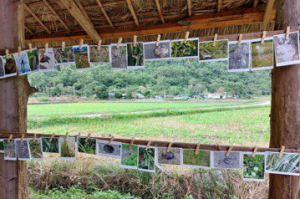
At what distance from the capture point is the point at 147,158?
130cm

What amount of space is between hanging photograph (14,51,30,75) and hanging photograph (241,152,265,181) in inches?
55.3

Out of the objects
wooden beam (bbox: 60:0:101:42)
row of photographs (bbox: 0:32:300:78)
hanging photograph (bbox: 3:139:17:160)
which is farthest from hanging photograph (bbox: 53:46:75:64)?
wooden beam (bbox: 60:0:101:42)

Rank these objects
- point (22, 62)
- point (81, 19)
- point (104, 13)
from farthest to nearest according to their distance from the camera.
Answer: point (104, 13) < point (81, 19) < point (22, 62)

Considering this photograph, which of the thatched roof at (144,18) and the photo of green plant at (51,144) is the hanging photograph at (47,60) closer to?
the photo of green plant at (51,144)

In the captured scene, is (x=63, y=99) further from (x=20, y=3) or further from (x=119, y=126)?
(x=20, y=3)

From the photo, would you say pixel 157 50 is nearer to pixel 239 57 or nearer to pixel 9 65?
pixel 239 57

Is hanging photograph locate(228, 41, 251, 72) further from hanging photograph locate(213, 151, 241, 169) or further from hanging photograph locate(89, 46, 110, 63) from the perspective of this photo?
hanging photograph locate(89, 46, 110, 63)

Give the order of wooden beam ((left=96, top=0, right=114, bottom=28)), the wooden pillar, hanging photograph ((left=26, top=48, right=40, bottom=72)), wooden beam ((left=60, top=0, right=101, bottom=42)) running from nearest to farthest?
the wooden pillar → hanging photograph ((left=26, top=48, right=40, bottom=72)) → wooden beam ((left=60, top=0, right=101, bottom=42)) → wooden beam ((left=96, top=0, right=114, bottom=28))

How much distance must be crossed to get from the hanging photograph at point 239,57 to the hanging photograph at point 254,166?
17.8 inches

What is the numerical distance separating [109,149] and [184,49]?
2.45 feet

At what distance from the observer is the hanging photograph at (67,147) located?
1.42m

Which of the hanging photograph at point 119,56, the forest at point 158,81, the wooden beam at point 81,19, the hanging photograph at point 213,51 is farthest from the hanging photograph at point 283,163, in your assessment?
the forest at point 158,81

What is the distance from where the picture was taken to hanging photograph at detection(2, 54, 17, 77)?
4.78 ft

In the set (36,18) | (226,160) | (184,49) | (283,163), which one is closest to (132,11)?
(36,18)
